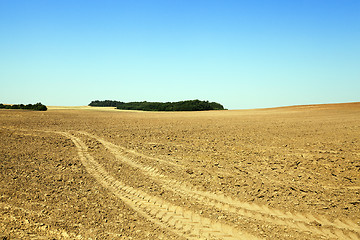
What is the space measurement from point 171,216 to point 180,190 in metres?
1.61

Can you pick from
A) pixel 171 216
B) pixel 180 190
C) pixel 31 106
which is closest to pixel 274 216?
pixel 171 216

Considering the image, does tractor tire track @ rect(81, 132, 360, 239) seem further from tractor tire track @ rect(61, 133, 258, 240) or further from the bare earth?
tractor tire track @ rect(61, 133, 258, 240)

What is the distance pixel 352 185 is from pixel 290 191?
2064 millimetres

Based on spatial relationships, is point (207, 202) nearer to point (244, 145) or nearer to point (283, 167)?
point (283, 167)

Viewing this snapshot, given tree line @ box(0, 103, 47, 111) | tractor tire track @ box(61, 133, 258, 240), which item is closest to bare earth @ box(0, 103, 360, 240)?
tractor tire track @ box(61, 133, 258, 240)

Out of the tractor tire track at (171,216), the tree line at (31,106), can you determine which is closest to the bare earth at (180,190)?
the tractor tire track at (171,216)

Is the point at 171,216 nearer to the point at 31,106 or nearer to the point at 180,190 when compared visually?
the point at 180,190

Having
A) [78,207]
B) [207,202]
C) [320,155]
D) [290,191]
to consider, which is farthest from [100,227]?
[320,155]

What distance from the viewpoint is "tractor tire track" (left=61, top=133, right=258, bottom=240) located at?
5.28 metres

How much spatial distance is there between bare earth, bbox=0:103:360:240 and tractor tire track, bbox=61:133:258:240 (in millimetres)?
22

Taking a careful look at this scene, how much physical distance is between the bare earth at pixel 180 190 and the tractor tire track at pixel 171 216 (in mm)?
22

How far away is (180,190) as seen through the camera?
24.9 feet

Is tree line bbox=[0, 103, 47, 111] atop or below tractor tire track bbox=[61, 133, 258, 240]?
atop

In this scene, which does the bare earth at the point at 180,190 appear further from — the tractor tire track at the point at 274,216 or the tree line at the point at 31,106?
the tree line at the point at 31,106
